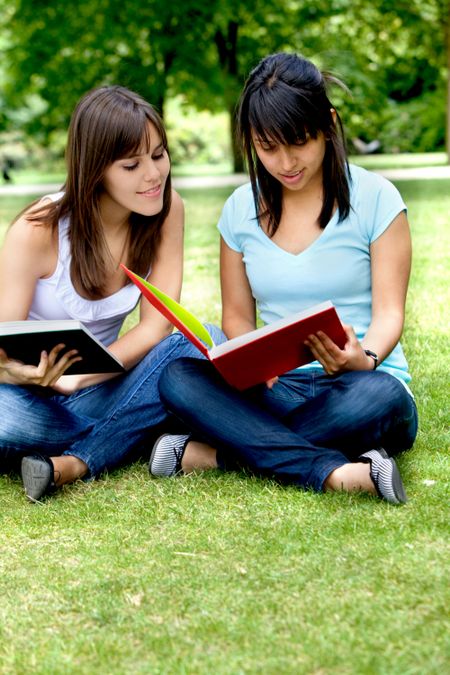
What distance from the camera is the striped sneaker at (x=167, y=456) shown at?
3186 mm

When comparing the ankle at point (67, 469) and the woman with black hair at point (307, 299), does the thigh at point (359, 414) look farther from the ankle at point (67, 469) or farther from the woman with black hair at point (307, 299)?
the ankle at point (67, 469)

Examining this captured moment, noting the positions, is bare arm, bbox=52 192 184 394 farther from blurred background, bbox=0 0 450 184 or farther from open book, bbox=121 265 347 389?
blurred background, bbox=0 0 450 184

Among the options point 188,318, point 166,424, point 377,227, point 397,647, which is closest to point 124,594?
point 397,647

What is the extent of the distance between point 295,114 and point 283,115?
0.12ft

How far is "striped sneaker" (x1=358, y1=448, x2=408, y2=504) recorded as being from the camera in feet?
9.02

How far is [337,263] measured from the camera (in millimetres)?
3172

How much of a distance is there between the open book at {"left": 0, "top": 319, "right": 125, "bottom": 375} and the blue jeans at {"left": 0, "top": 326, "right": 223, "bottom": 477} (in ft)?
0.65

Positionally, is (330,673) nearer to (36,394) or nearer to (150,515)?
(150,515)

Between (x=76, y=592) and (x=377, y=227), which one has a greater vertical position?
(x=377, y=227)

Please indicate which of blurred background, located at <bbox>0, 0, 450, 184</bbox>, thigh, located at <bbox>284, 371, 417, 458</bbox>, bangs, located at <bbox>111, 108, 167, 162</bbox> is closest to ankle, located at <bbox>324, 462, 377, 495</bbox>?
thigh, located at <bbox>284, 371, 417, 458</bbox>

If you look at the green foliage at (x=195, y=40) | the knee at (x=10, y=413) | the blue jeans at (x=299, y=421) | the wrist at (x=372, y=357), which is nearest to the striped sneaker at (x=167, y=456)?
the blue jeans at (x=299, y=421)

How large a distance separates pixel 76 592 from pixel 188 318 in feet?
2.82

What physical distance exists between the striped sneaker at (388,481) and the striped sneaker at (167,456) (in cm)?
69

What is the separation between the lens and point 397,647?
1979mm
